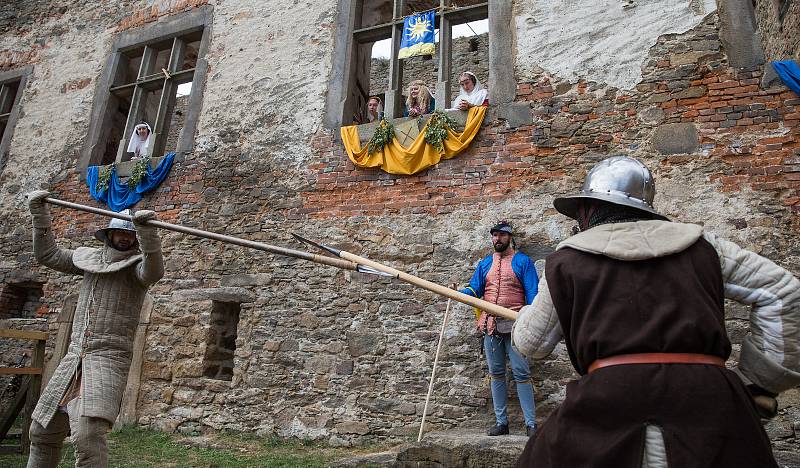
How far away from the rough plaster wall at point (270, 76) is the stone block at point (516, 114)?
7.26 ft

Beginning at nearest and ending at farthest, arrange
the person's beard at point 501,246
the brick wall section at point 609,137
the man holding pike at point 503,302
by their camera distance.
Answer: the man holding pike at point 503,302, the brick wall section at point 609,137, the person's beard at point 501,246

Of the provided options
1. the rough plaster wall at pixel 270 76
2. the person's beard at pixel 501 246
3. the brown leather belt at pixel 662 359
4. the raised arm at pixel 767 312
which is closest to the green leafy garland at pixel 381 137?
the rough plaster wall at pixel 270 76

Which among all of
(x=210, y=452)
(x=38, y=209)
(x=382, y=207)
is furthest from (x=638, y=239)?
(x=210, y=452)

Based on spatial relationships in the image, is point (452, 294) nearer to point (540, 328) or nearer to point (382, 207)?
point (540, 328)

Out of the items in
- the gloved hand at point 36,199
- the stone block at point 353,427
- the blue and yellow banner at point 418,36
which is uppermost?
the blue and yellow banner at point 418,36

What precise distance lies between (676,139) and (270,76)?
481 cm

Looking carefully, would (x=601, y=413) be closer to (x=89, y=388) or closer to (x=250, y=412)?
(x=89, y=388)

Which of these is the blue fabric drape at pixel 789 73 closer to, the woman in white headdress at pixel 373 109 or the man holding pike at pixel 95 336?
the woman in white headdress at pixel 373 109

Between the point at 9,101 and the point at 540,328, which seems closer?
the point at 540,328

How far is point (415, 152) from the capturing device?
575 centimetres

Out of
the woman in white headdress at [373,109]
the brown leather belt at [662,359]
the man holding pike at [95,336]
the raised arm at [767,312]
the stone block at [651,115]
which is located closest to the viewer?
the brown leather belt at [662,359]

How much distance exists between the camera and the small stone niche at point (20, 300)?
7773mm

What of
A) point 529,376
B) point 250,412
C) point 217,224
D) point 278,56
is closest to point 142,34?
point 278,56

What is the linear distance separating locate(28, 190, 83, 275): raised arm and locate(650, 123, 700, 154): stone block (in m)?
4.99
